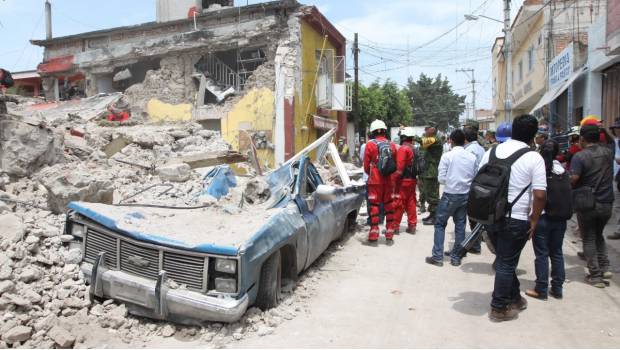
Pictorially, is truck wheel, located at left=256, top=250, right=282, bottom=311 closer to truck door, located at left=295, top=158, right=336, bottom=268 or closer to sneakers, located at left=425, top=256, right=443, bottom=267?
truck door, located at left=295, top=158, right=336, bottom=268

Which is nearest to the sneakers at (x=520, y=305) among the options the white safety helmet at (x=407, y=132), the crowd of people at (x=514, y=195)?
the crowd of people at (x=514, y=195)

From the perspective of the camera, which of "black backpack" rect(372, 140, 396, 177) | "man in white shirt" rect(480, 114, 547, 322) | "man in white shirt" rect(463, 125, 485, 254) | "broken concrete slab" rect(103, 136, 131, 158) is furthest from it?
"broken concrete slab" rect(103, 136, 131, 158)

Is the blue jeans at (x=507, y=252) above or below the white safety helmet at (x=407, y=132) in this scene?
below

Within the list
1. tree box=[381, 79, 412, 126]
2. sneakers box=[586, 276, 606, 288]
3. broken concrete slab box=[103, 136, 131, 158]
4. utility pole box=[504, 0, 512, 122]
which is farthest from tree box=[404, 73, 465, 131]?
sneakers box=[586, 276, 606, 288]

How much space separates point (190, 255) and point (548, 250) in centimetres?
328

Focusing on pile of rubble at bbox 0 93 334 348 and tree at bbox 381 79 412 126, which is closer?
pile of rubble at bbox 0 93 334 348

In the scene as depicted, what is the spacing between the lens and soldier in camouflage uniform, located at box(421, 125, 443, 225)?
8531 mm

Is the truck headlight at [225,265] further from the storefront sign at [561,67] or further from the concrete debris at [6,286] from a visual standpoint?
the storefront sign at [561,67]

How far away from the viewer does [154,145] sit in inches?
525

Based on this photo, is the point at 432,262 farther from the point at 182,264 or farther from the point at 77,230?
the point at 77,230

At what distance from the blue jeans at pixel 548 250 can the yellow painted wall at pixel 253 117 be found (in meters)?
14.3

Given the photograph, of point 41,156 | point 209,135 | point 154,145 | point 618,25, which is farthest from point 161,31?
point 618,25

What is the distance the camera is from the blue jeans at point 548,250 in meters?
4.41

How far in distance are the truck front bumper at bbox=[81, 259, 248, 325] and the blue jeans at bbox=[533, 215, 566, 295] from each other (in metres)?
2.75
